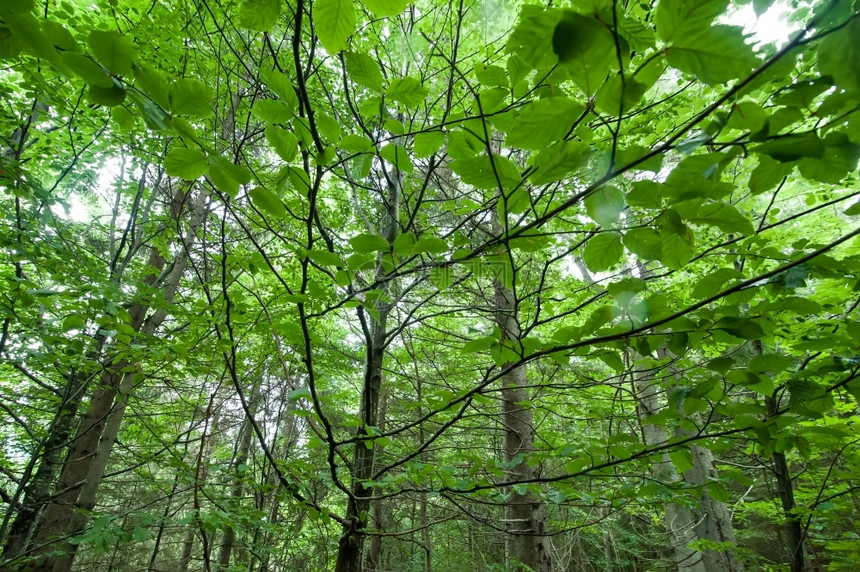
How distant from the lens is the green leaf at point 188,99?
56cm

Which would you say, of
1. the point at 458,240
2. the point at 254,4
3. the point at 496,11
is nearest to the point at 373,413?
the point at 458,240

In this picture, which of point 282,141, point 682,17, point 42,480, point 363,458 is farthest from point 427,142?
point 42,480

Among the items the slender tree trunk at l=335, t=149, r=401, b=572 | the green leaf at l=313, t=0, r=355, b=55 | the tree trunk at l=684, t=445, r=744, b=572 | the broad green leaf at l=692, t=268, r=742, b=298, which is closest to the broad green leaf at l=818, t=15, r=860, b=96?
the broad green leaf at l=692, t=268, r=742, b=298

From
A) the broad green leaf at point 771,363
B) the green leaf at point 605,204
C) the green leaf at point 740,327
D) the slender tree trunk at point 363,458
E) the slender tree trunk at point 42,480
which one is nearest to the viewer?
the green leaf at point 605,204

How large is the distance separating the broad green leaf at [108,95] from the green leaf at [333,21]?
0.97 feet

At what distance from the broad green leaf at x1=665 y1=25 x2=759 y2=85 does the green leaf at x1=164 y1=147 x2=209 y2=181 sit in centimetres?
71

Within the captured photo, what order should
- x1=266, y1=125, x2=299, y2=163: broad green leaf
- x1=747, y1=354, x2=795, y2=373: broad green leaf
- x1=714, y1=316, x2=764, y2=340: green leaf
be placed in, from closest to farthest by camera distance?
x1=266, y1=125, x2=299, y2=163: broad green leaf → x1=714, y1=316, x2=764, y2=340: green leaf → x1=747, y1=354, x2=795, y2=373: broad green leaf

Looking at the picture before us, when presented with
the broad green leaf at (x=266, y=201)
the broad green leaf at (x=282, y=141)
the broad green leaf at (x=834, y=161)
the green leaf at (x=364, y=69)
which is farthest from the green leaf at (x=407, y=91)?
the broad green leaf at (x=834, y=161)

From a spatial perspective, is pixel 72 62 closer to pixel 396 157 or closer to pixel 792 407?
pixel 396 157

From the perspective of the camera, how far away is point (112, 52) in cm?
50

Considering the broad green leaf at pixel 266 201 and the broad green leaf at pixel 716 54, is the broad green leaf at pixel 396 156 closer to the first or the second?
the broad green leaf at pixel 266 201

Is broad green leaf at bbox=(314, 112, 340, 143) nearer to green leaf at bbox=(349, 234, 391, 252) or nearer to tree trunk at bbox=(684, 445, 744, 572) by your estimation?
green leaf at bbox=(349, 234, 391, 252)

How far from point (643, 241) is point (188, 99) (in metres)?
0.84

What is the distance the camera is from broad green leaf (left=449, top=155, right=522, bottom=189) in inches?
26.0
